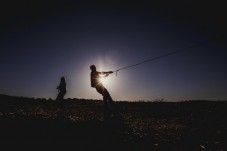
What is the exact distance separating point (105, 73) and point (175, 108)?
5.40 metres

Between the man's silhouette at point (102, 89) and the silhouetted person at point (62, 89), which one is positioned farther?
the silhouetted person at point (62, 89)

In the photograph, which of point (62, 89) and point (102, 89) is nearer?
point (102, 89)

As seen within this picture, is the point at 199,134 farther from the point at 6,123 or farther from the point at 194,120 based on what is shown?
the point at 6,123

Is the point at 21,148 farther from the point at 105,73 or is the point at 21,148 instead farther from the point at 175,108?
the point at 175,108

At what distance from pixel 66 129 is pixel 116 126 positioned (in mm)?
1768

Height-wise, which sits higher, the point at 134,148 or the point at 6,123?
the point at 6,123

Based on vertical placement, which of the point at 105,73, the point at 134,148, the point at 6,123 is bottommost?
the point at 134,148

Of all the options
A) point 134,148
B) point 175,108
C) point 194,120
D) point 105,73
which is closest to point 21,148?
point 134,148

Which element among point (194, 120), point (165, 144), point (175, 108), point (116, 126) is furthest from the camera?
point (175, 108)

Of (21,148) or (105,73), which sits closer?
(21,148)

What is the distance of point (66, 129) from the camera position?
7441 millimetres

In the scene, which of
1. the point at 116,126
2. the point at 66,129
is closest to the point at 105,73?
the point at 116,126

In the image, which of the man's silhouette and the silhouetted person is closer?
the man's silhouette

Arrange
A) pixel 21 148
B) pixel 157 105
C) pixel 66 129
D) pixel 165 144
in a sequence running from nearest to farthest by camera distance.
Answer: pixel 21 148 < pixel 165 144 < pixel 66 129 < pixel 157 105
